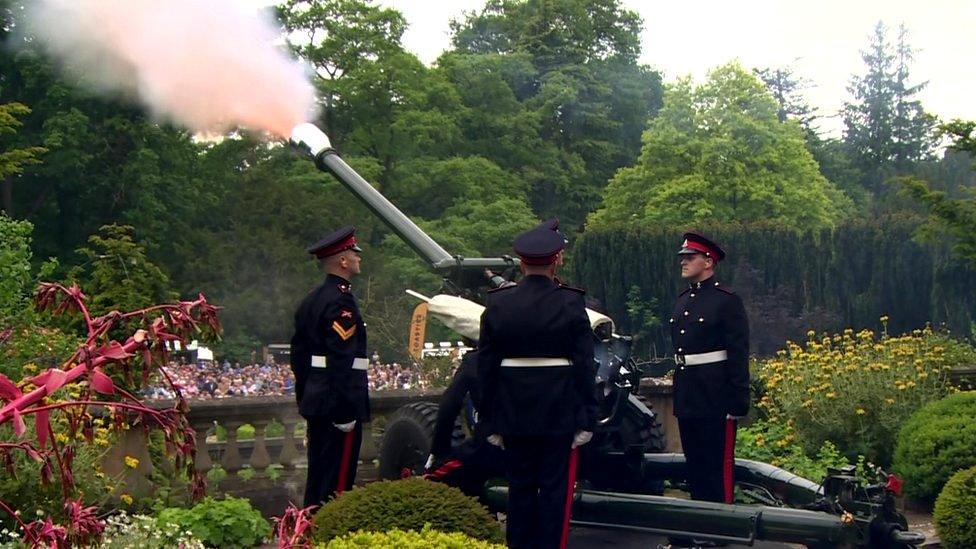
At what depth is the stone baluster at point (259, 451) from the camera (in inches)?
389

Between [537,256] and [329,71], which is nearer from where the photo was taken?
[537,256]

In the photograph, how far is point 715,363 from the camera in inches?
318

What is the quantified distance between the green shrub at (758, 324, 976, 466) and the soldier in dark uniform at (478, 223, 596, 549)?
5.40 metres

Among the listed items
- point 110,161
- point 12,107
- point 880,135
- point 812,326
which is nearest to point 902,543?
point 12,107

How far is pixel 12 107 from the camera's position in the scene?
2389cm

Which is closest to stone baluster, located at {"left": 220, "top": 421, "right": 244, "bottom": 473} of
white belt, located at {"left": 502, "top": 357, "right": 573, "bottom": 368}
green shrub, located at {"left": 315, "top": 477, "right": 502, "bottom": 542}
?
white belt, located at {"left": 502, "top": 357, "right": 573, "bottom": 368}

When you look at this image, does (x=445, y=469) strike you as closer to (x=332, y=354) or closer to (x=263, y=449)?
(x=332, y=354)

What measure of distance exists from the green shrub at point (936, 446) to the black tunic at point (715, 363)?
2.57 m

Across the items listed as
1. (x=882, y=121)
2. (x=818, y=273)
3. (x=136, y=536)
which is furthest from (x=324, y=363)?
(x=882, y=121)

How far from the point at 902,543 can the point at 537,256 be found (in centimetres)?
241

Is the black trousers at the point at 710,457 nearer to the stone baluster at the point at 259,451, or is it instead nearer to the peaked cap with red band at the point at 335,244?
the peaked cap with red band at the point at 335,244

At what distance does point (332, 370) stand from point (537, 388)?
5.04 ft

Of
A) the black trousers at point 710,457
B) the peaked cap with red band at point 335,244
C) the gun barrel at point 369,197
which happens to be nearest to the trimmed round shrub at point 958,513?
the black trousers at point 710,457

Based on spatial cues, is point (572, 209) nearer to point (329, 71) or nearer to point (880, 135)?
point (329, 71)
